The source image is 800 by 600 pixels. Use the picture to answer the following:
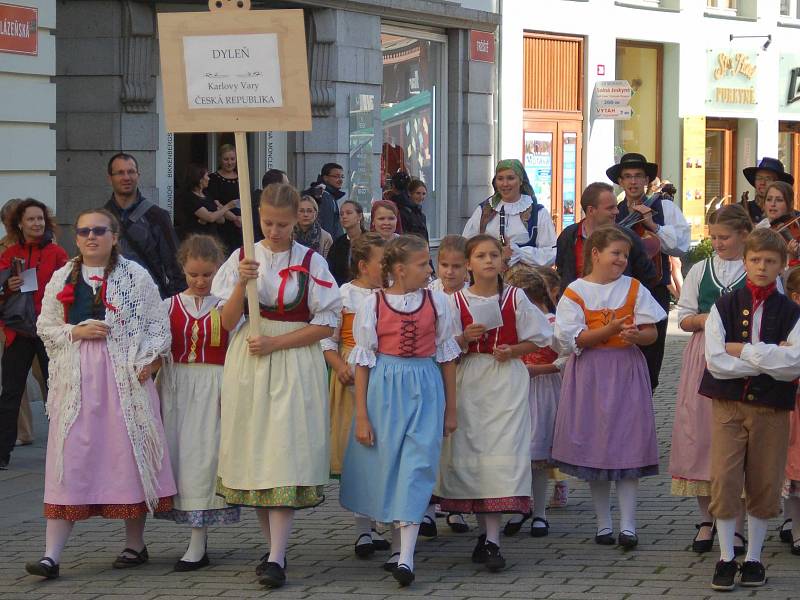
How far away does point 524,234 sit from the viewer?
417 inches

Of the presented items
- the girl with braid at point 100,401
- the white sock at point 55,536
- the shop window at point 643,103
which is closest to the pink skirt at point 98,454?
the girl with braid at point 100,401

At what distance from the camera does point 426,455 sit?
7.12 metres

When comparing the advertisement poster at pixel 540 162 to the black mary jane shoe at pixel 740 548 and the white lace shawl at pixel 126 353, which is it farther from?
the white lace shawl at pixel 126 353

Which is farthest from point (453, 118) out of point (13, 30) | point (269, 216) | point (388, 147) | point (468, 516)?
point (269, 216)

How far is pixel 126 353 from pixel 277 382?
0.71 metres

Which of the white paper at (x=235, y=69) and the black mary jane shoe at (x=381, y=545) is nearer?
the white paper at (x=235, y=69)

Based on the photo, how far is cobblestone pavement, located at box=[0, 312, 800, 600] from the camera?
22.7 feet

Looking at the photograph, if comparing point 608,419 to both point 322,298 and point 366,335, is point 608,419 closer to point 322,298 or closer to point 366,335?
point 366,335

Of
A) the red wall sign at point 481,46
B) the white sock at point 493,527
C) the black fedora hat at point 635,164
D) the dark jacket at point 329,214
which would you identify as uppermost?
the red wall sign at point 481,46

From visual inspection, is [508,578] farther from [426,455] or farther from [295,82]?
[295,82]

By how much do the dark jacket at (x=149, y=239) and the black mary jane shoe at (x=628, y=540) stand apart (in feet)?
12.6

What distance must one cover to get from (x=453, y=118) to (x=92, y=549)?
14.0 metres

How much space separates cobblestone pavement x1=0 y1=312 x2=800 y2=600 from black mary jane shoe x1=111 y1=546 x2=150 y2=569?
61 mm

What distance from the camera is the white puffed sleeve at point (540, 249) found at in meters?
10.5
